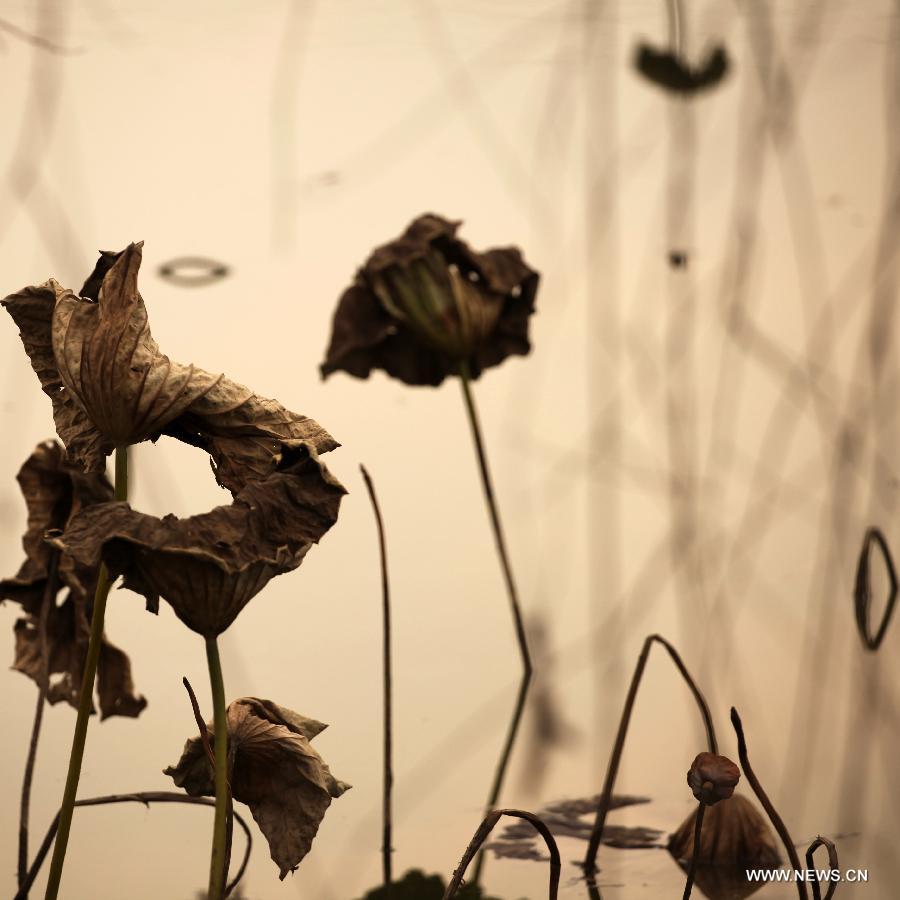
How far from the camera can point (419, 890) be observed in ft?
2.27

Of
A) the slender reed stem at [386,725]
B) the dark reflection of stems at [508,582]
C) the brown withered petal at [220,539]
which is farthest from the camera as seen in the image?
the dark reflection of stems at [508,582]

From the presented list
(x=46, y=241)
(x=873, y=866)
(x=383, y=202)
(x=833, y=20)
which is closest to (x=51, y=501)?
(x=873, y=866)

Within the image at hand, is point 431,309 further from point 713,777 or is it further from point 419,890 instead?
point 713,777

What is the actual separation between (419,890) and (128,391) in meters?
0.33

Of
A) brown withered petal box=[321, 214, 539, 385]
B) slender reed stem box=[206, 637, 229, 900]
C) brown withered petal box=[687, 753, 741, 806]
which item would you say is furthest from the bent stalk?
brown withered petal box=[321, 214, 539, 385]

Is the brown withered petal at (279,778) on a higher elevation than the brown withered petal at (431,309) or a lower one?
lower

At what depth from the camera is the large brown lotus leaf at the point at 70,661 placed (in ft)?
2.31

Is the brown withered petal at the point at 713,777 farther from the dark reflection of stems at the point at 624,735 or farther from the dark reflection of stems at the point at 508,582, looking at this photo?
the dark reflection of stems at the point at 508,582

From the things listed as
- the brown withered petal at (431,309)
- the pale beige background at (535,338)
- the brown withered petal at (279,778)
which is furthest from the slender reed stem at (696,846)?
the brown withered petal at (431,309)

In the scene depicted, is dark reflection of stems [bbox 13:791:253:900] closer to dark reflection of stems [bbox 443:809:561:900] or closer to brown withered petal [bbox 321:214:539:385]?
dark reflection of stems [bbox 443:809:561:900]

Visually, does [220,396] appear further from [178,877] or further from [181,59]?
[181,59]

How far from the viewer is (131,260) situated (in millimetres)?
495

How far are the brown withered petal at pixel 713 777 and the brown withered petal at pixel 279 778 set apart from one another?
145 millimetres

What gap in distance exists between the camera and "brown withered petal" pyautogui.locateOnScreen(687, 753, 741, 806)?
53 cm
